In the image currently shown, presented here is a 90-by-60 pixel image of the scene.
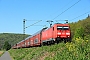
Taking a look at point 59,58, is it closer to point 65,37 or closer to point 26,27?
point 65,37

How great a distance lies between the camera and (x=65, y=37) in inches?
1149

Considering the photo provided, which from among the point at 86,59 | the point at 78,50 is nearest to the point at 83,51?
the point at 78,50

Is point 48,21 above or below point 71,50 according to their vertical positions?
above

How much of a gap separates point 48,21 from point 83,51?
1276 inches

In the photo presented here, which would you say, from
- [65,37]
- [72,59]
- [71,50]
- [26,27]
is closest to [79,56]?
[72,59]

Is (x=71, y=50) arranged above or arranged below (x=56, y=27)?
below

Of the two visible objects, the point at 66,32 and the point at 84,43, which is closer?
the point at 84,43

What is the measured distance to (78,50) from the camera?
9.26 metres

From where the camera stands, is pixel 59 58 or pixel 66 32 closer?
pixel 59 58

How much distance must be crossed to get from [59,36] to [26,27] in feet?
65.8

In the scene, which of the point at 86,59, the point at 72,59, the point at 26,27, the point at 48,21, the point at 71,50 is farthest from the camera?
the point at 26,27

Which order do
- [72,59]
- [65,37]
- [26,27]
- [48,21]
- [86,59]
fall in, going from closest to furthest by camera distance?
1. [86,59]
2. [72,59]
3. [65,37]
4. [48,21]
5. [26,27]

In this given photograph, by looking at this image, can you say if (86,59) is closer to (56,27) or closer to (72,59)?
(72,59)

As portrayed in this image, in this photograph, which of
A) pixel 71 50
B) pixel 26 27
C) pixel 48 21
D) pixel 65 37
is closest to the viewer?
pixel 71 50
